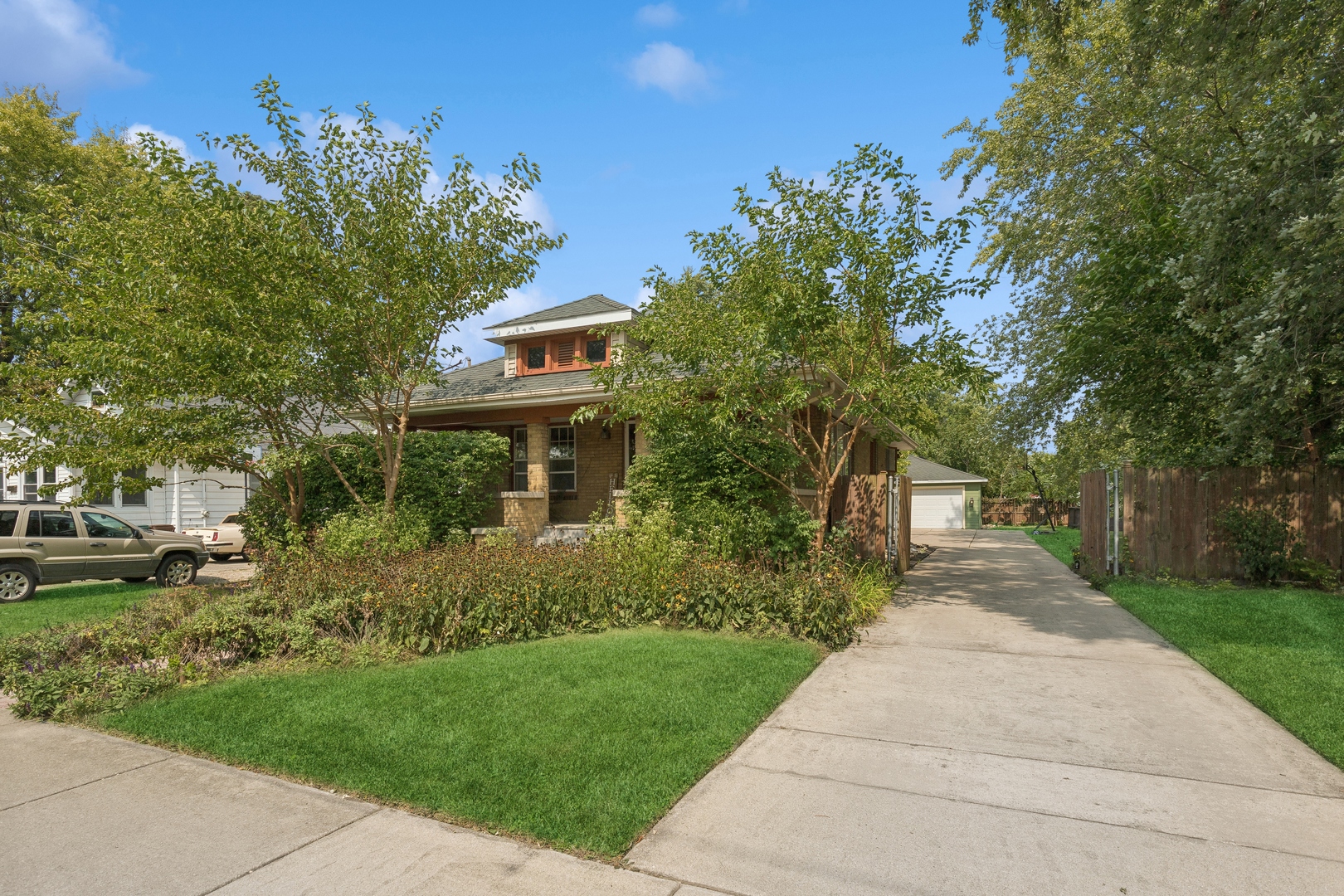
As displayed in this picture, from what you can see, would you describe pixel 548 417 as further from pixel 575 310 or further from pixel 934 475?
pixel 934 475

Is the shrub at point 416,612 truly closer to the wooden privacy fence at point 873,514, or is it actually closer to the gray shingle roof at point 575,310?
the wooden privacy fence at point 873,514

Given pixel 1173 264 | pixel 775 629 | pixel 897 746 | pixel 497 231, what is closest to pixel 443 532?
Answer: pixel 497 231

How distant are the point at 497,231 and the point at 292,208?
308cm

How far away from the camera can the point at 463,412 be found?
16672 mm

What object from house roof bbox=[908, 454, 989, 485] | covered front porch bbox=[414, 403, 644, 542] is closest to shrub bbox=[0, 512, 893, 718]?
covered front porch bbox=[414, 403, 644, 542]

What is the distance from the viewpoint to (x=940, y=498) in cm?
3956

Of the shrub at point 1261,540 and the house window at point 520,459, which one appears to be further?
the house window at point 520,459

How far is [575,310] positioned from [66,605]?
10834 millimetres

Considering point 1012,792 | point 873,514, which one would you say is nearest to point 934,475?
point 873,514

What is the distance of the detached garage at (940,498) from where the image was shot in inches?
1551

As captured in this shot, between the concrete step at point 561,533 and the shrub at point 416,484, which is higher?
the shrub at point 416,484

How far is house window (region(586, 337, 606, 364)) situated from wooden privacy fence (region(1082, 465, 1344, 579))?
409 inches

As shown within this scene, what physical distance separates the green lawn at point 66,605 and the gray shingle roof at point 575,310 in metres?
9.14

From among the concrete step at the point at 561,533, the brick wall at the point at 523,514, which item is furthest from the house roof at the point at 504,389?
the concrete step at the point at 561,533
